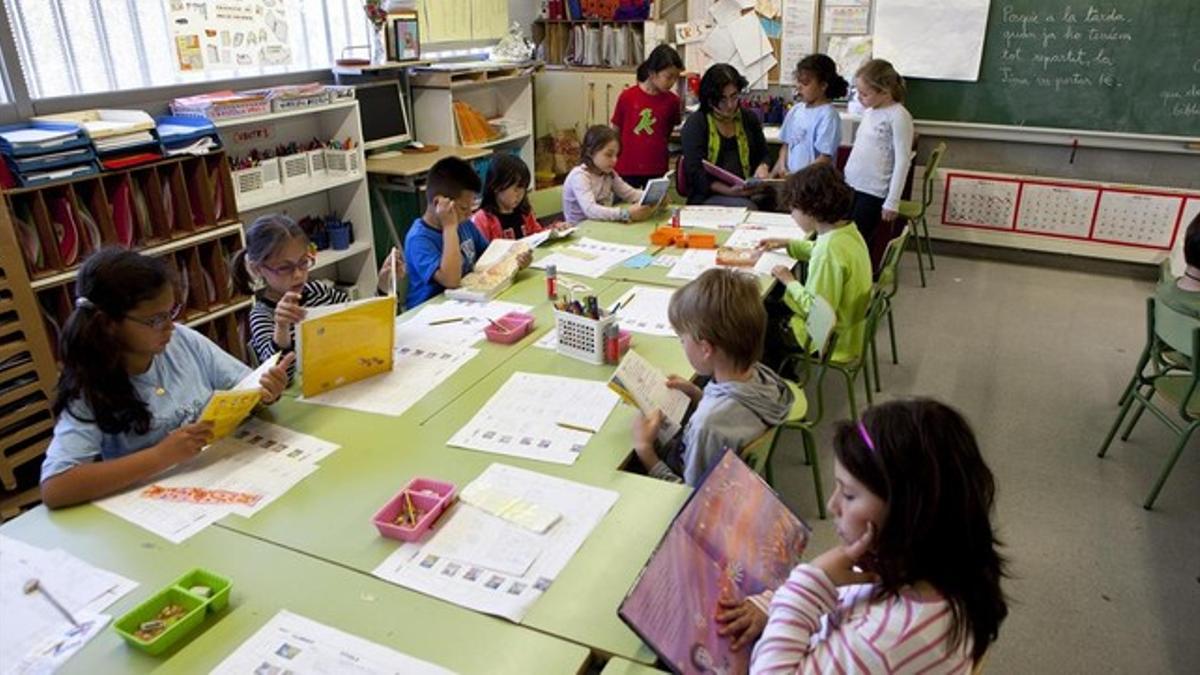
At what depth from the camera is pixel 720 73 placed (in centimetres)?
414

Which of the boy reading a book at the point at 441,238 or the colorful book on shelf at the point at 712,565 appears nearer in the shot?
the colorful book on shelf at the point at 712,565

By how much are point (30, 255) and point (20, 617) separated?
203 cm

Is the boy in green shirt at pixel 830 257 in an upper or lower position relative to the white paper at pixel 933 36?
lower

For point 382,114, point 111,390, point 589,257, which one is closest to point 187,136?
point 382,114

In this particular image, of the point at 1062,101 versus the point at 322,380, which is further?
the point at 1062,101

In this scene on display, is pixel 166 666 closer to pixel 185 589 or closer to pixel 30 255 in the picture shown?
pixel 185 589

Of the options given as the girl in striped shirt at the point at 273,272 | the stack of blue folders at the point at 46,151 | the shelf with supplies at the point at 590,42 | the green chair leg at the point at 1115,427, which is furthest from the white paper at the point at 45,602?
the shelf with supplies at the point at 590,42

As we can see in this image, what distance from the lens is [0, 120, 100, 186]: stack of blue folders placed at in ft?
8.80

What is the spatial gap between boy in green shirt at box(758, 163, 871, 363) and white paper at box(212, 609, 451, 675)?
76.6 inches

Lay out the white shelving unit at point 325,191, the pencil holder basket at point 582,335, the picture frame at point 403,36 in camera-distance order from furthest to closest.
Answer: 1. the picture frame at point 403,36
2. the white shelving unit at point 325,191
3. the pencil holder basket at point 582,335

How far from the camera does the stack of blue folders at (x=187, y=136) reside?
10.5 feet

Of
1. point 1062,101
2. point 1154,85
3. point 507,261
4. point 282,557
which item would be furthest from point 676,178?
point 282,557

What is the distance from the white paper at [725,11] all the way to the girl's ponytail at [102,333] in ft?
16.5

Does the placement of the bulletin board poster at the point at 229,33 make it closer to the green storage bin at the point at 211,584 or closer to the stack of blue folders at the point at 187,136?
the stack of blue folders at the point at 187,136
